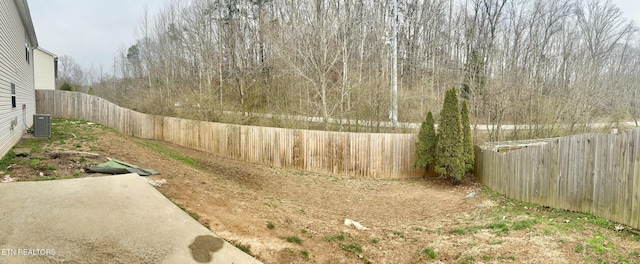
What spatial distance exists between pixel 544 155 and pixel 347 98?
8.62 metres

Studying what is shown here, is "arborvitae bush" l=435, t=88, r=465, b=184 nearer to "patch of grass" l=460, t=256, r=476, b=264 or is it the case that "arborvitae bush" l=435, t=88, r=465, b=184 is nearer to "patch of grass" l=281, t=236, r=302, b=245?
"patch of grass" l=460, t=256, r=476, b=264

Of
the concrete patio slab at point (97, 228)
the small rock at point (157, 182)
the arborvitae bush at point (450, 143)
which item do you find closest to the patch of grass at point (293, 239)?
the concrete patio slab at point (97, 228)

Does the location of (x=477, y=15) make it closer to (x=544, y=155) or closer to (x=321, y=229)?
(x=544, y=155)

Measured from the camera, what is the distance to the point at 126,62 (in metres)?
36.7

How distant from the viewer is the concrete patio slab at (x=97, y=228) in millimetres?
3715

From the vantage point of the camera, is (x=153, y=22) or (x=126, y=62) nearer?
(x=153, y=22)

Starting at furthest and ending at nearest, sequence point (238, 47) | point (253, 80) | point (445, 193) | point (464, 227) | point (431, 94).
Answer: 1. point (238, 47)
2. point (253, 80)
3. point (431, 94)
4. point (445, 193)
5. point (464, 227)

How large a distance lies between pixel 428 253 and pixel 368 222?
2020 mm

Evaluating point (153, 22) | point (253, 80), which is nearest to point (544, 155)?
point (253, 80)

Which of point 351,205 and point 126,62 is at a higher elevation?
point 126,62

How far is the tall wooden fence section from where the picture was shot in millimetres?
4504

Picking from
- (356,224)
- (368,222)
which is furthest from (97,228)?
(368,222)

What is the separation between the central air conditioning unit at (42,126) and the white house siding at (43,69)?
15.0 metres

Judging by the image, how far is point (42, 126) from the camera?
984 centimetres
